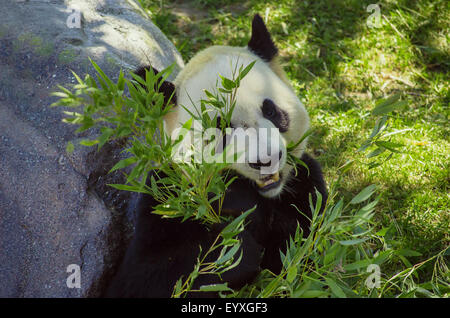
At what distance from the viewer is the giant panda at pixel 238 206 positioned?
248 centimetres

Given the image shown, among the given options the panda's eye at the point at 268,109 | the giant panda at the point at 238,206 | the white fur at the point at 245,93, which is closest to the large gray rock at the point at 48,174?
the giant panda at the point at 238,206

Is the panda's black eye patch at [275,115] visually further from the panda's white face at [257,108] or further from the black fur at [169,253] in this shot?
the black fur at [169,253]

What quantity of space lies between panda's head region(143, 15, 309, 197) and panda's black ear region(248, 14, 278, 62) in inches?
2.6

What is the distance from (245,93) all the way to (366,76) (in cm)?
257

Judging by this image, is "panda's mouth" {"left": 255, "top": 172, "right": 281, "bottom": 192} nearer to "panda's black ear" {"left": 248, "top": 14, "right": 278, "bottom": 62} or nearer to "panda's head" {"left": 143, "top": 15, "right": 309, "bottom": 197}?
"panda's head" {"left": 143, "top": 15, "right": 309, "bottom": 197}

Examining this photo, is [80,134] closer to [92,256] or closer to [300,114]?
[92,256]

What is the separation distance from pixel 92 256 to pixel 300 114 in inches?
60.5

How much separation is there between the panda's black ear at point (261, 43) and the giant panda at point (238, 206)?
0.63 feet

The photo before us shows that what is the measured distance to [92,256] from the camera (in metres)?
2.71

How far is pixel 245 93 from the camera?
2508 millimetres

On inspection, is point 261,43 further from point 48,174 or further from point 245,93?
point 48,174

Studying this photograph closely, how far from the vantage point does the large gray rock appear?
2.67 meters

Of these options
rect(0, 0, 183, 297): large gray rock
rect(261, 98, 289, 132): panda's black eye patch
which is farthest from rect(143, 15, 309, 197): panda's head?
rect(0, 0, 183, 297): large gray rock
